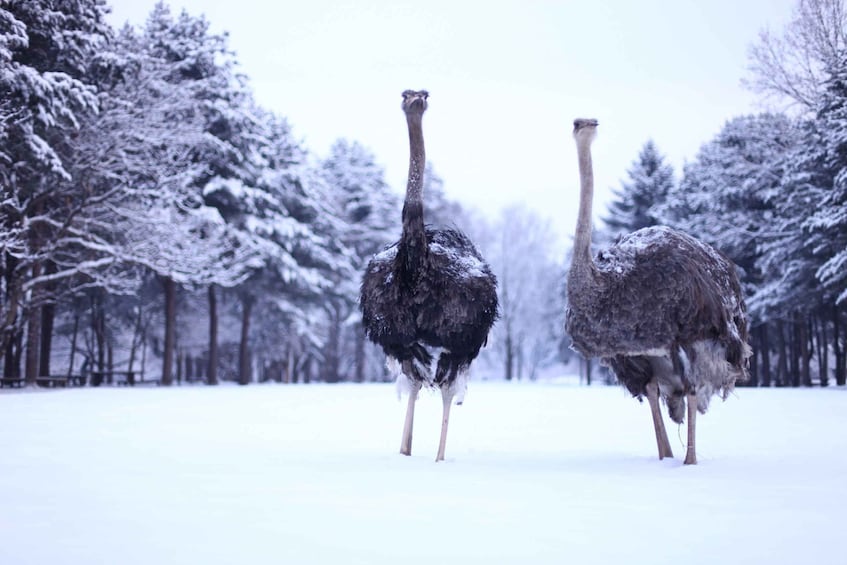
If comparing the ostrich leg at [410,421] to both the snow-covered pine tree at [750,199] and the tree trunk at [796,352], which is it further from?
→ the tree trunk at [796,352]

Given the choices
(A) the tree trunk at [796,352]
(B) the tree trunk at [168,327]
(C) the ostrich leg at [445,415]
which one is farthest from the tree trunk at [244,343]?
(C) the ostrich leg at [445,415]

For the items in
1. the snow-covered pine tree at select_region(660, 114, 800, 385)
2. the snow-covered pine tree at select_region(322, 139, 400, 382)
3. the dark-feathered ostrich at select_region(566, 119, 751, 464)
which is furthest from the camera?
the snow-covered pine tree at select_region(322, 139, 400, 382)

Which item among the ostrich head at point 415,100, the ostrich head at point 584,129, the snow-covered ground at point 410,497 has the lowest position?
the snow-covered ground at point 410,497

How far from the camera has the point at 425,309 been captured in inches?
306

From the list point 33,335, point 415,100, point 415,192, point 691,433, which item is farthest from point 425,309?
point 33,335

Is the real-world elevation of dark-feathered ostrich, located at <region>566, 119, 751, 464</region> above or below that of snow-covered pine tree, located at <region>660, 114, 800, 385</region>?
below

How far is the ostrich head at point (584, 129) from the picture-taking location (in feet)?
27.5

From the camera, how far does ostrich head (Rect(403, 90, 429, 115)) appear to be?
8.53 m

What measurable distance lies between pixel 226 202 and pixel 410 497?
2821cm

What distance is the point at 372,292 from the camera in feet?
26.9

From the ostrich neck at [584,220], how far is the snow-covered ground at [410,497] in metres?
1.69

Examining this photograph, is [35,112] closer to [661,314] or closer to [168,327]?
[168,327]

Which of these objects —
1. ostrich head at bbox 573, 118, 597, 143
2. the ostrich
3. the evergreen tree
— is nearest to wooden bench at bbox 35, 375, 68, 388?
the ostrich

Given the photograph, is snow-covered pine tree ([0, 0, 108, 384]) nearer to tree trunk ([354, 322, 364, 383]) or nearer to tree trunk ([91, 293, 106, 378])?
tree trunk ([91, 293, 106, 378])
